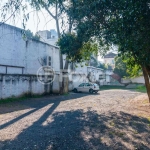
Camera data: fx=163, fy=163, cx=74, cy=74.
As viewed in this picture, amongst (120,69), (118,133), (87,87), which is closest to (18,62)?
(87,87)

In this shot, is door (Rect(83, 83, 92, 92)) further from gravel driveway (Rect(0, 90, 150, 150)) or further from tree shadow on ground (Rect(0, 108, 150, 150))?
tree shadow on ground (Rect(0, 108, 150, 150))

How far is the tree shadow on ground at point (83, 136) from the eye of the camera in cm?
444

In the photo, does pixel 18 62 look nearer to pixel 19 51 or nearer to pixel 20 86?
pixel 19 51

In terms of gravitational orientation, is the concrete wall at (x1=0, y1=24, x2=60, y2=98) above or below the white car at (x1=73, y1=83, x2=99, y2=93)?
above

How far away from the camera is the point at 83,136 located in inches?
205

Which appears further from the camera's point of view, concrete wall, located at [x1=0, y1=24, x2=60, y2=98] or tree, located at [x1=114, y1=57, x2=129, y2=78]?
tree, located at [x1=114, y1=57, x2=129, y2=78]

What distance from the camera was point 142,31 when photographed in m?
5.66

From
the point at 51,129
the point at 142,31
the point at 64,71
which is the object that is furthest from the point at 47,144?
the point at 64,71

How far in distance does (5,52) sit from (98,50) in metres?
8.54

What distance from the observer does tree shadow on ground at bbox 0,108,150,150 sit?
4.44 m

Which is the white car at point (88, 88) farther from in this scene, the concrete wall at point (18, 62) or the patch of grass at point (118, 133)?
the patch of grass at point (118, 133)

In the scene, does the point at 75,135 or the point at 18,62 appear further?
the point at 18,62

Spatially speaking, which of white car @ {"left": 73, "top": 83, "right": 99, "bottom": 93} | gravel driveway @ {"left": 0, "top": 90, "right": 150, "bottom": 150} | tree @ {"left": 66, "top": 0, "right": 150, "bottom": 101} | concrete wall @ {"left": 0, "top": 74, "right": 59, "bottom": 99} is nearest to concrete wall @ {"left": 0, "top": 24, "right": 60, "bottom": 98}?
concrete wall @ {"left": 0, "top": 74, "right": 59, "bottom": 99}

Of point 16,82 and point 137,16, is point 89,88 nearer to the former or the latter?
point 16,82
